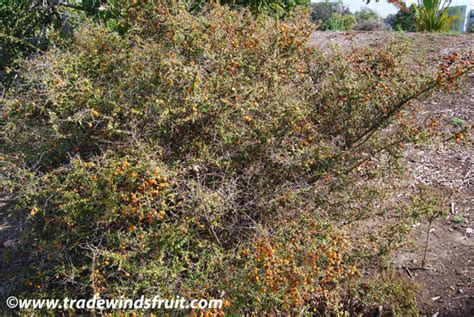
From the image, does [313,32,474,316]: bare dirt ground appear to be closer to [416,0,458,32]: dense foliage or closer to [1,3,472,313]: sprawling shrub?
[1,3,472,313]: sprawling shrub

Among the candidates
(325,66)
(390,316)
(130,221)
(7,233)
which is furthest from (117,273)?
(325,66)

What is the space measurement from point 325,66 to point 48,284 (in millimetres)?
2535

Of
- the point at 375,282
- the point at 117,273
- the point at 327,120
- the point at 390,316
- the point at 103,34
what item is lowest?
the point at 390,316

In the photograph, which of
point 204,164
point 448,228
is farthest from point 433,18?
point 204,164

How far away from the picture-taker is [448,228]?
4.21 metres

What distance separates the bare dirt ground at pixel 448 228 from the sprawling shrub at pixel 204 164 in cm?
44

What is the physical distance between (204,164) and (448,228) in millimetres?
2435

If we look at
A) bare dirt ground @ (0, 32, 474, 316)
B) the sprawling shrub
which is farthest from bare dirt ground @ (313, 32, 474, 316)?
the sprawling shrub

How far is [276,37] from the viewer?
3514mm

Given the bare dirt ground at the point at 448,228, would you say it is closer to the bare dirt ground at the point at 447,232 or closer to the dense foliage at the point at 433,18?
the bare dirt ground at the point at 447,232

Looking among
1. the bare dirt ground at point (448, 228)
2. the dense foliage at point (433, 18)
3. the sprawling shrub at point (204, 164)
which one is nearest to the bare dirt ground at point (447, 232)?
the bare dirt ground at point (448, 228)

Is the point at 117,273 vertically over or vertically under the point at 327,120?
under

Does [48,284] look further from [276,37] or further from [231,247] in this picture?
[276,37]

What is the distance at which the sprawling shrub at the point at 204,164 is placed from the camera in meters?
2.77
